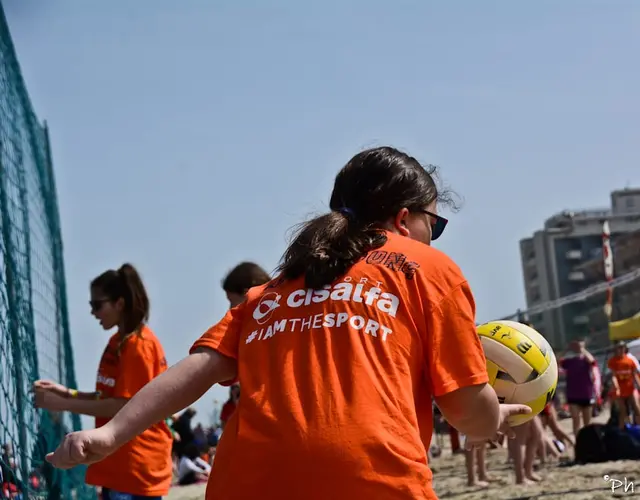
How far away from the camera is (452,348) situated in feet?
7.11

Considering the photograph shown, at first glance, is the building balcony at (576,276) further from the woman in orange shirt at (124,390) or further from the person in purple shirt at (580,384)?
the woman in orange shirt at (124,390)

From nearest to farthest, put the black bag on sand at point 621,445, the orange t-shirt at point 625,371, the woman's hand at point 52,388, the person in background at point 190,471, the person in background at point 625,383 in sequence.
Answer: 1. the woman's hand at point 52,388
2. the black bag on sand at point 621,445
3. the person in background at point 625,383
4. the orange t-shirt at point 625,371
5. the person in background at point 190,471

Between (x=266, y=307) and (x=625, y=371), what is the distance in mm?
12442

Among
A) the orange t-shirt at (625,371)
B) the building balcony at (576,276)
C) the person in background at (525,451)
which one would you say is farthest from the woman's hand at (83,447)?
the building balcony at (576,276)

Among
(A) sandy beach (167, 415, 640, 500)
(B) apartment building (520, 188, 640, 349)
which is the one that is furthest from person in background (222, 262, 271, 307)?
(B) apartment building (520, 188, 640, 349)

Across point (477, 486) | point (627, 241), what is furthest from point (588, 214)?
point (477, 486)

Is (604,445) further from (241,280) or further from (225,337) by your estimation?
(225,337)

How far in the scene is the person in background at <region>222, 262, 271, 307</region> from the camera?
481 centimetres

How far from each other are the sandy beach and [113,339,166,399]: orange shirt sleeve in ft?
13.1

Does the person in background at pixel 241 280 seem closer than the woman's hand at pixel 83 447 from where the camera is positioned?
No

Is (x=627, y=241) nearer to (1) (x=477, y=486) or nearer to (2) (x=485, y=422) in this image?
(1) (x=477, y=486)

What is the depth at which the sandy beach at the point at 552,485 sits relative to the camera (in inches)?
308

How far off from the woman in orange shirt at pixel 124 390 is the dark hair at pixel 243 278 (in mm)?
416

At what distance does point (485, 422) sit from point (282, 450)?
453 mm
